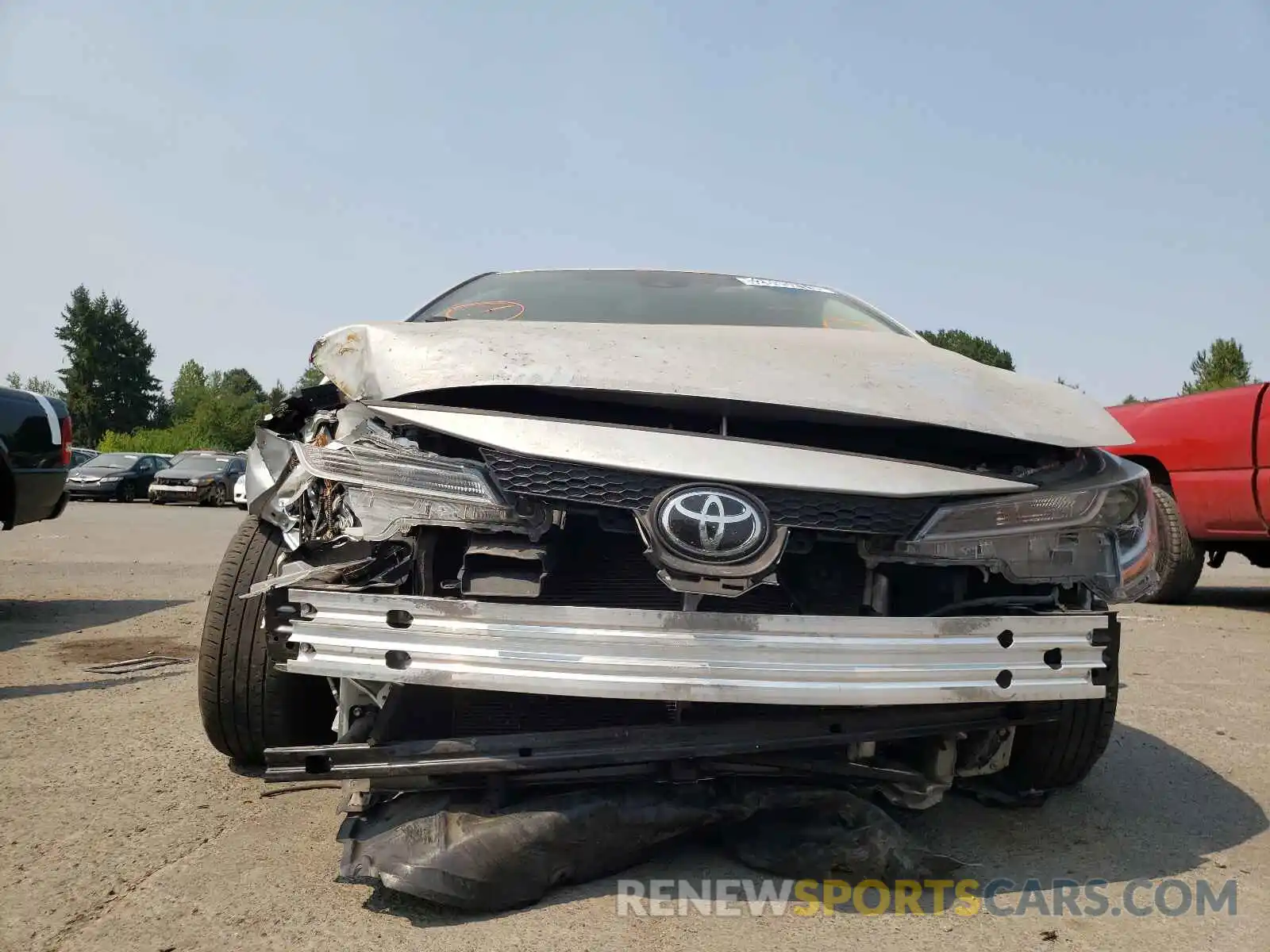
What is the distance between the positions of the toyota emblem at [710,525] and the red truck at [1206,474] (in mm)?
5356

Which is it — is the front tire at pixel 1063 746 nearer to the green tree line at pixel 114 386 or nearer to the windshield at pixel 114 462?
the windshield at pixel 114 462

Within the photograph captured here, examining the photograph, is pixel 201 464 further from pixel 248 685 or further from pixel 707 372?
pixel 707 372

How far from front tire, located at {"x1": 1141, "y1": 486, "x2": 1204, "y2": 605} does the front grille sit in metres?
5.76

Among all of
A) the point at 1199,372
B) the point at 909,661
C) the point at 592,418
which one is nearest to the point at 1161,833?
the point at 909,661

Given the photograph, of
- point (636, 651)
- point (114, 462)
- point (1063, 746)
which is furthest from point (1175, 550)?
point (114, 462)

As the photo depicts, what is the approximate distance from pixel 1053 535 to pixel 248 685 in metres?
2.07

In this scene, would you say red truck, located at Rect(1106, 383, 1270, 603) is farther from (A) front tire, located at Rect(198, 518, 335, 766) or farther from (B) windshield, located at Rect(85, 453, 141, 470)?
(B) windshield, located at Rect(85, 453, 141, 470)

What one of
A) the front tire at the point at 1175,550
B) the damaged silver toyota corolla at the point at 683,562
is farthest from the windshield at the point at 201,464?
the damaged silver toyota corolla at the point at 683,562

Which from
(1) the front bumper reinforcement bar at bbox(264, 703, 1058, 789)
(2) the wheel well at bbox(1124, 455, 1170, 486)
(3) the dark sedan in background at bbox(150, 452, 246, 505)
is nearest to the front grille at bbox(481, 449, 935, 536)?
(1) the front bumper reinforcement bar at bbox(264, 703, 1058, 789)

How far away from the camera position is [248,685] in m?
2.57

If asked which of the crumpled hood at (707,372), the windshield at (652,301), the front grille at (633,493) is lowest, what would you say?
the front grille at (633,493)

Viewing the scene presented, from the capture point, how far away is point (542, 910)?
1.93 metres

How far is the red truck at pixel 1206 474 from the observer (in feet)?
21.1

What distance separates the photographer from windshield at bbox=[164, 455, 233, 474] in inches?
878
